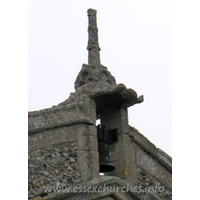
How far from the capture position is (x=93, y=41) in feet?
57.0

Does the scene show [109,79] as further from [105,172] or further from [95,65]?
[105,172]

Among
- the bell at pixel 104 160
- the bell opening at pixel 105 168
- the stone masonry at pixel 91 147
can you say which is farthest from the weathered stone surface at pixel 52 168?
the bell opening at pixel 105 168

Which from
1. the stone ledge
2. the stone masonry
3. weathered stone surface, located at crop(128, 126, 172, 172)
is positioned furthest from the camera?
weathered stone surface, located at crop(128, 126, 172, 172)

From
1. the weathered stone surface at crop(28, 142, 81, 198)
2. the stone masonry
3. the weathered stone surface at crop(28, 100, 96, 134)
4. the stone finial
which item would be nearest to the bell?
the stone masonry

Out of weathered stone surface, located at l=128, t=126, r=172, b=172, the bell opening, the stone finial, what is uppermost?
the stone finial

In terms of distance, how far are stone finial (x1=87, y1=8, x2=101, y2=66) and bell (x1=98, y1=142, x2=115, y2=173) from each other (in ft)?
4.73

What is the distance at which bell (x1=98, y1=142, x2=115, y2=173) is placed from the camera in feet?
54.2

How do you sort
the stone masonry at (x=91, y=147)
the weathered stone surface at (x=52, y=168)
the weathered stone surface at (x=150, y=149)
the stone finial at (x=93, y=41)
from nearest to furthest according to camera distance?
the weathered stone surface at (x=52, y=168) → the stone masonry at (x=91, y=147) → the weathered stone surface at (x=150, y=149) → the stone finial at (x=93, y=41)

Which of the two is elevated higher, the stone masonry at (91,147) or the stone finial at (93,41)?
the stone finial at (93,41)

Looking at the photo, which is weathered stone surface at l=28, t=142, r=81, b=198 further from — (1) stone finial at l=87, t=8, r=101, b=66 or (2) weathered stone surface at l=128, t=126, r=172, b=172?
(1) stone finial at l=87, t=8, r=101, b=66

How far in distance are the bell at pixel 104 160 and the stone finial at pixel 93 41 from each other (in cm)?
144

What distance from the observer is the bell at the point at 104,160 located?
Answer: 1652cm

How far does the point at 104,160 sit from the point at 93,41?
2.11m

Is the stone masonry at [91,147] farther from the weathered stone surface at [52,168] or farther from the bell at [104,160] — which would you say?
the bell at [104,160]
